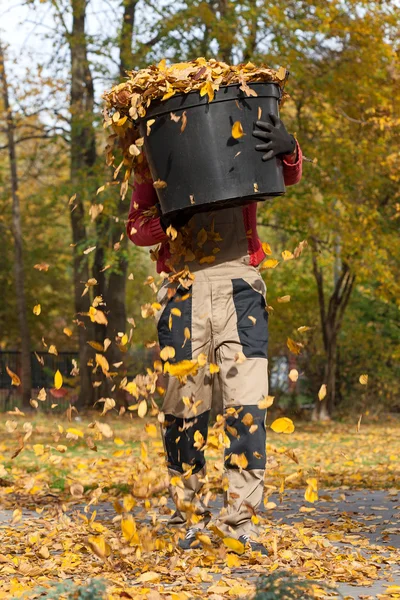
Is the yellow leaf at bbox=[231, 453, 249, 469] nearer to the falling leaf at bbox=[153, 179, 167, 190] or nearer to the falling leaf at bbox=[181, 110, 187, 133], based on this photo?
the falling leaf at bbox=[153, 179, 167, 190]

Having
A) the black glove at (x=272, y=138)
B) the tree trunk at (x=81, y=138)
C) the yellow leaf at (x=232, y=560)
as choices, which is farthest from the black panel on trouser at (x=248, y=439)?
the tree trunk at (x=81, y=138)

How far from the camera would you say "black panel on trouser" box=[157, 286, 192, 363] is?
4.68 m

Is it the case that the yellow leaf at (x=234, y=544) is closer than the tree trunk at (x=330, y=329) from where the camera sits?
Yes

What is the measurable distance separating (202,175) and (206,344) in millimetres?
847

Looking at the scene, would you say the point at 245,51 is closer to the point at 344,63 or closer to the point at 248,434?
the point at 344,63

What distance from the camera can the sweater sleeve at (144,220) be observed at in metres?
4.68

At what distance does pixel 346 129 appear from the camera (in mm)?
17078

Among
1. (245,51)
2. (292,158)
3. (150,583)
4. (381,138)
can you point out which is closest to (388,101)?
(381,138)

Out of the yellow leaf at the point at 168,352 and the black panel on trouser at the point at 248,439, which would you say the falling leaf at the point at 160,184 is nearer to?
the yellow leaf at the point at 168,352

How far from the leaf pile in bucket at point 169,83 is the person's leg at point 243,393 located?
803 millimetres

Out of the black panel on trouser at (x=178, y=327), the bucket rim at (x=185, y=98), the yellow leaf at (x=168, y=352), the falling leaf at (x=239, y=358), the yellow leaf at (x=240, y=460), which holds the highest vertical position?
the bucket rim at (x=185, y=98)

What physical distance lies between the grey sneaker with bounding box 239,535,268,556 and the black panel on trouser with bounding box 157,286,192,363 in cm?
88

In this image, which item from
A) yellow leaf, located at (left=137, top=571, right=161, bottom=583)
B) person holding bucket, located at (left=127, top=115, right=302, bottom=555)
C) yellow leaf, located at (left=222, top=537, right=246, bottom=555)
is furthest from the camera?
person holding bucket, located at (left=127, top=115, right=302, bottom=555)

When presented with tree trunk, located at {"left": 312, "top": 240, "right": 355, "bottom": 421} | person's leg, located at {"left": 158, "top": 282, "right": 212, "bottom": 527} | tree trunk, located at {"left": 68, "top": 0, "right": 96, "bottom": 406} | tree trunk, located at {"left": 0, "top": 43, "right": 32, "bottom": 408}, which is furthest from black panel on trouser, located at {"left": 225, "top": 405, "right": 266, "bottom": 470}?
tree trunk, located at {"left": 0, "top": 43, "right": 32, "bottom": 408}
